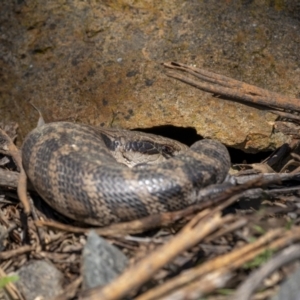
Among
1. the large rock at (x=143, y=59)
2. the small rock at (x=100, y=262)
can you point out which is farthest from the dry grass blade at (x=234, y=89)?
the small rock at (x=100, y=262)

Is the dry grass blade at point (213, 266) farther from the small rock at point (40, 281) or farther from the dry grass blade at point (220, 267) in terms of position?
the small rock at point (40, 281)

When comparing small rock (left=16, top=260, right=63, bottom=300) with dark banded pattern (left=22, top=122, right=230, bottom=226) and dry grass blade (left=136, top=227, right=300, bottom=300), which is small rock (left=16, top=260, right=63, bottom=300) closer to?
dark banded pattern (left=22, top=122, right=230, bottom=226)

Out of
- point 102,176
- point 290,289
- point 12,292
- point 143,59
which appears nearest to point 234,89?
point 143,59

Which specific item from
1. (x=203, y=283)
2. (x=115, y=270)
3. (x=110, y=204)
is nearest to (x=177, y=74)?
(x=110, y=204)

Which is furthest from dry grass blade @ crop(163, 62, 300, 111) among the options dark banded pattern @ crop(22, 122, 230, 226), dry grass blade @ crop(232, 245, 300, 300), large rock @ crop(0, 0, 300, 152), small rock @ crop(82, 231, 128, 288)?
dry grass blade @ crop(232, 245, 300, 300)

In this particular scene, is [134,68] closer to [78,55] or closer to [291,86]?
[78,55]

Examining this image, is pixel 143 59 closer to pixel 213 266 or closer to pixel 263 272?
pixel 213 266
